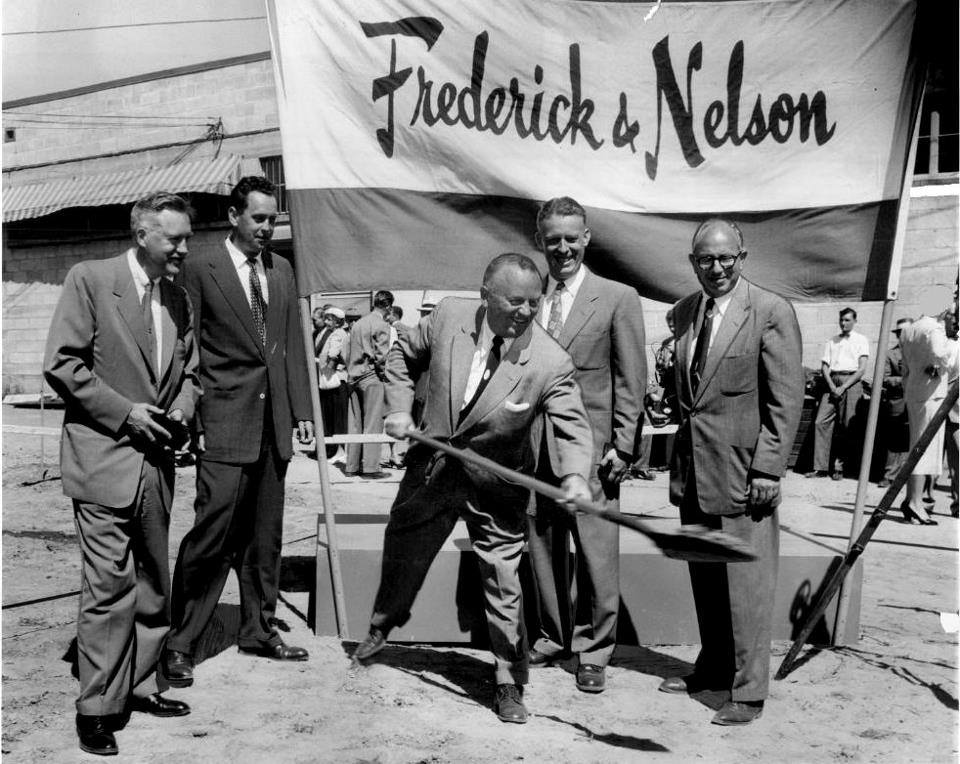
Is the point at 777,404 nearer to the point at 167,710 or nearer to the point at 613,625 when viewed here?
the point at 613,625

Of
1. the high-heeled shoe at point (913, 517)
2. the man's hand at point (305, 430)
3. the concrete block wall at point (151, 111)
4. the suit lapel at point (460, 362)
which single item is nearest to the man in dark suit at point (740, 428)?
the suit lapel at point (460, 362)

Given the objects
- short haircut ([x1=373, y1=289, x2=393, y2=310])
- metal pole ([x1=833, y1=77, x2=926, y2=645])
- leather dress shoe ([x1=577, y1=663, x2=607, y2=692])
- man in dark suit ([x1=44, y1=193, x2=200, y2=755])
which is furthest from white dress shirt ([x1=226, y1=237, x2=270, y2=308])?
short haircut ([x1=373, y1=289, x2=393, y2=310])

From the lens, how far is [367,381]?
11.7 meters

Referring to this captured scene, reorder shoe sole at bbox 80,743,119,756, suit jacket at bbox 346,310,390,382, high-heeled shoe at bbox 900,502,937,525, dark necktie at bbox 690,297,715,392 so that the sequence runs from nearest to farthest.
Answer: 1. shoe sole at bbox 80,743,119,756
2. dark necktie at bbox 690,297,715,392
3. high-heeled shoe at bbox 900,502,937,525
4. suit jacket at bbox 346,310,390,382

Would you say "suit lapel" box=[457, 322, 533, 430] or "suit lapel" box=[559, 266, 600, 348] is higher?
"suit lapel" box=[559, 266, 600, 348]

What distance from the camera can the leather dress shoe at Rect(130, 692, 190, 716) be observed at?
4250mm

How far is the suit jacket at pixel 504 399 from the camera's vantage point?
4422mm

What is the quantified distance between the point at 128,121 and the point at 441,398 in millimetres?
21057

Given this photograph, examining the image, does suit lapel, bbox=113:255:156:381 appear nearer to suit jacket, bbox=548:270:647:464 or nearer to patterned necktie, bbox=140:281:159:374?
patterned necktie, bbox=140:281:159:374

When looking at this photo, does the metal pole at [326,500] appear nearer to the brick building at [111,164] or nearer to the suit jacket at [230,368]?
the suit jacket at [230,368]

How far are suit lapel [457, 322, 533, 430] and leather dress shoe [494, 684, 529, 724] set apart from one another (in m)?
1.12

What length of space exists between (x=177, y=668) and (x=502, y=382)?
6.42 feet

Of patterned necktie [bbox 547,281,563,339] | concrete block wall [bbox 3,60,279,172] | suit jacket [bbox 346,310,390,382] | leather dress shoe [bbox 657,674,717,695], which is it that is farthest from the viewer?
concrete block wall [bbox 3,60,279,172]

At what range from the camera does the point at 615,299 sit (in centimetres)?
501
